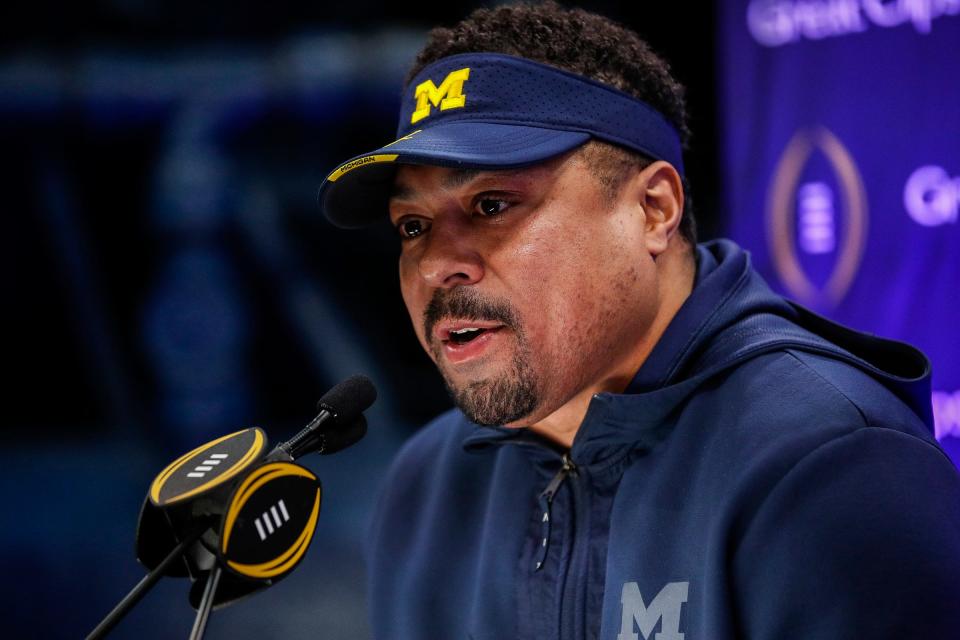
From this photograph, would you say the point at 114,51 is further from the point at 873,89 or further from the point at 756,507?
the point at 756,507

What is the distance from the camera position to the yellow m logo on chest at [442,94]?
4.77 ft

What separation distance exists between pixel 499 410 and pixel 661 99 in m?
0.52

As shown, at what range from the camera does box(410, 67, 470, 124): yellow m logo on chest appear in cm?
145

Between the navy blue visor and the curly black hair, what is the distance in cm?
3

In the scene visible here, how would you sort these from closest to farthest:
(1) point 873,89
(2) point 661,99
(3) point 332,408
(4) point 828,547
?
(4) point 828,547 → (3) point 332,408 → (2) point 661,99 → (1) point 873,89

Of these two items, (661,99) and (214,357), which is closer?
(661,99)

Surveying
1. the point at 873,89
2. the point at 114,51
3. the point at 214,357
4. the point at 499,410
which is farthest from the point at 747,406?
the point at 114,51

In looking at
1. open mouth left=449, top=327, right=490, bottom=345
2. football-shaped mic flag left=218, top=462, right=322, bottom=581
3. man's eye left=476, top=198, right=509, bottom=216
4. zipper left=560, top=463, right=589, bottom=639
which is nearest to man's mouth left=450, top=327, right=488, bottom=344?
open mouth left=449, top=327, right=490, bottom=345

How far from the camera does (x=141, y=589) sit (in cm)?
102

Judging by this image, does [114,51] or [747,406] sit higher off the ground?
[114,51]

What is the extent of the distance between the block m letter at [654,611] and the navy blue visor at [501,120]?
0.55m

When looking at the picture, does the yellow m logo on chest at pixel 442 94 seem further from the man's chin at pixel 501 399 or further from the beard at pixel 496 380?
the man's chin at pixel 501 399

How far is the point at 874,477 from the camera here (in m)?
1.14

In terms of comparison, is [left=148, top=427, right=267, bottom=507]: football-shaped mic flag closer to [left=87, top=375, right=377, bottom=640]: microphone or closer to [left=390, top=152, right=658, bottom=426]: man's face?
[left=87, top=375, right=377, bottom=640]: microphone
